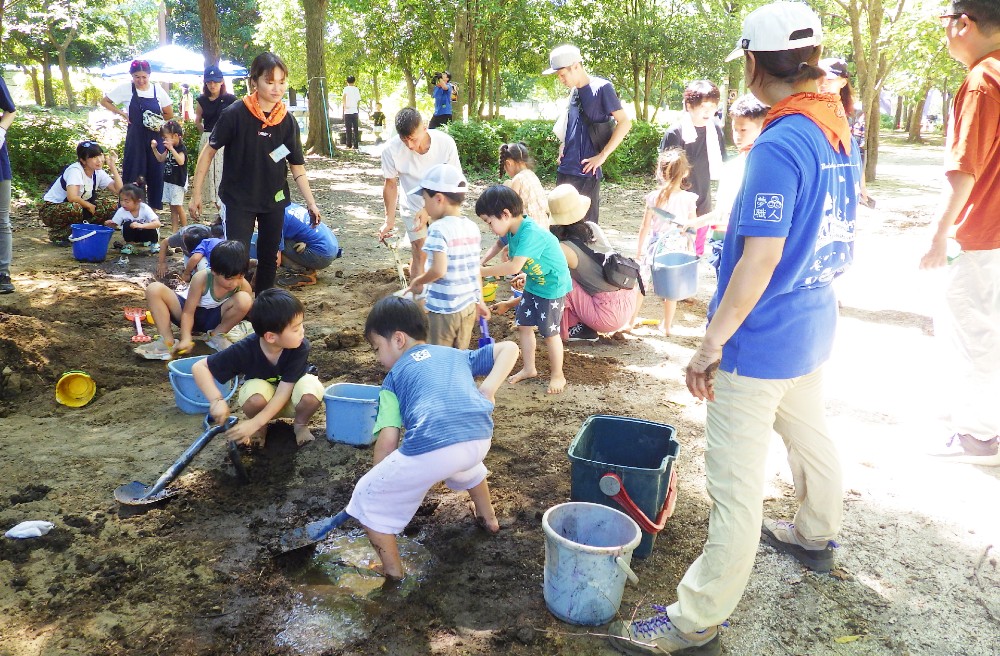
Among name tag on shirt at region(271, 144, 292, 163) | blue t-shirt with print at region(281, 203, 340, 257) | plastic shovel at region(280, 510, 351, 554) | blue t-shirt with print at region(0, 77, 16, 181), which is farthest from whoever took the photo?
blue t-shirt with print at region(281, 203, 340, 257)

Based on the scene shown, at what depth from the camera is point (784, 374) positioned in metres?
2.31

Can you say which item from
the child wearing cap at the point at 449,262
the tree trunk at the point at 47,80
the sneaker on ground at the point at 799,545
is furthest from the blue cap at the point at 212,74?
the tree trunk at the point at 47,80

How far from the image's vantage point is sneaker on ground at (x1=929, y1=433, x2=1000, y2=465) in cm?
386

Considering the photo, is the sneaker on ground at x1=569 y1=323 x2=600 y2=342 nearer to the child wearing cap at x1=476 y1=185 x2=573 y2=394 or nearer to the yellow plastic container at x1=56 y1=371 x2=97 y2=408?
the child wearing cap at x1=476 y1=185 x2=573 y2=394

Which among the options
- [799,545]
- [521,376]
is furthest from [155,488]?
[799,545]

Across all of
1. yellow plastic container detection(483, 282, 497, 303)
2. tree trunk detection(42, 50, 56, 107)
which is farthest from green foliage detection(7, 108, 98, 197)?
tree trunk detection(42, 50, 56, 107)

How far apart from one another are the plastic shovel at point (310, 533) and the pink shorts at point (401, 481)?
0.44 ft

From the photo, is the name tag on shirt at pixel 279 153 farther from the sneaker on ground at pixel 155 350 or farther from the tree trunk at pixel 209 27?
the tree trunk at pixel 209 27

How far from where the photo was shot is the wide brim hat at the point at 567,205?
5.19m

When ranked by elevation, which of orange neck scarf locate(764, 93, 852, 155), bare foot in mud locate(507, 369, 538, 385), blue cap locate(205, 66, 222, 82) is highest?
blue cap locate(205, 66, 222, 82)

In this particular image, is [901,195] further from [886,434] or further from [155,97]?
[155,97]

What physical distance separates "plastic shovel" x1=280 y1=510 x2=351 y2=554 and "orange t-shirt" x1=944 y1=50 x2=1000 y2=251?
3.28m

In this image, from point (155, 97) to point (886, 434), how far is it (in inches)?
330

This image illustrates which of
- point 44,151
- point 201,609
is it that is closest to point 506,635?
point 201,609
